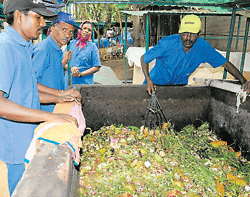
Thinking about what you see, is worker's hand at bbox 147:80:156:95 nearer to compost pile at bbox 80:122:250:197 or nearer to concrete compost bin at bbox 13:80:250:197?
concrete compost bin at bbox 13:80:250:197

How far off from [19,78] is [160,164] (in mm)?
1860

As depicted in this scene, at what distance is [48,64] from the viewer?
86.5 inches

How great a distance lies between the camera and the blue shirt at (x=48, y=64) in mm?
2074

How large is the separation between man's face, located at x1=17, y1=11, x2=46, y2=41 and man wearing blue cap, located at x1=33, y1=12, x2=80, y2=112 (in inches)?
25.5

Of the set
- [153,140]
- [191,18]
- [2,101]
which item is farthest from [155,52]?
[2,101]

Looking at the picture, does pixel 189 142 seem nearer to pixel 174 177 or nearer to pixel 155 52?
pixel 174 177

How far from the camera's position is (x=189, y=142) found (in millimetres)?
2898

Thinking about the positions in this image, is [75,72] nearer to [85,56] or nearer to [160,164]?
[85,56]

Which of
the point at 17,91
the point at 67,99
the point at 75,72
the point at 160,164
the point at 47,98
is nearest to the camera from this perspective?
the point at 17,91

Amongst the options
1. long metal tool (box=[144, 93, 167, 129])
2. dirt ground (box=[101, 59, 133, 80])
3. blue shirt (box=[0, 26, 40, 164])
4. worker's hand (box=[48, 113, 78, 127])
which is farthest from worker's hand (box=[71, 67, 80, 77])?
dirt ground (box=[101, 59, 133, 80])

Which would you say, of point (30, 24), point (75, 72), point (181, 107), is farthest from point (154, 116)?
point (30, 24)

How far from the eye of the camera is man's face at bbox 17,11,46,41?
133 centimetres

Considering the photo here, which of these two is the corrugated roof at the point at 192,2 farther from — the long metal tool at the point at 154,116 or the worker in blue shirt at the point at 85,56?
the long metal tool at the point at 154,116

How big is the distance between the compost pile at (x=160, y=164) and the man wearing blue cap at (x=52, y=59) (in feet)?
2.97
